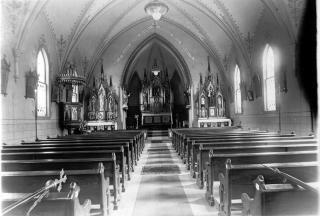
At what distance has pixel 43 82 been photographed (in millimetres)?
15406

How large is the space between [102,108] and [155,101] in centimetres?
548

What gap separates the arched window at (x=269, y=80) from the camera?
50.4 feet

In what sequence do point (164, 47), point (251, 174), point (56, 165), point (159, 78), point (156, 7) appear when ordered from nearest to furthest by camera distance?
point (251, 174) → point (56, 165) → point (156, 7) → point (164, 47) → point (159, 78)

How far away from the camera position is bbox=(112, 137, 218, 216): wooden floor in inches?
182

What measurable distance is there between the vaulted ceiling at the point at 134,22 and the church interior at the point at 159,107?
2.6 inches

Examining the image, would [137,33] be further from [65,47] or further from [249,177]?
[249,177]

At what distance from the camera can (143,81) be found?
2559 centimetres

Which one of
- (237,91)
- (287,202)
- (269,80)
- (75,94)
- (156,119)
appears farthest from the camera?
(156,119)

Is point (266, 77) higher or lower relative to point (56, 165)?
higher

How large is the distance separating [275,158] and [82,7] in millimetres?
13571

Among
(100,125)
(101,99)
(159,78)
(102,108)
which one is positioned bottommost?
(100,125)

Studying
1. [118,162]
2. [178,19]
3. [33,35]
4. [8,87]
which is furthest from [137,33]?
[118,162]

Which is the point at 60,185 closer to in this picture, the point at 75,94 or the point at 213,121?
the point at 75,94

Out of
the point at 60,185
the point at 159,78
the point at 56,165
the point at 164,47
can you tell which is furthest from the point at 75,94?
the point at 60,185
